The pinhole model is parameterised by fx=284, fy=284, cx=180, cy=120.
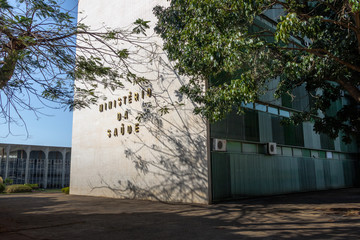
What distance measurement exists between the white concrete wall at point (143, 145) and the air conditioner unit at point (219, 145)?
1.59 ft

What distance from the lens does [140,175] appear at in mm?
14828

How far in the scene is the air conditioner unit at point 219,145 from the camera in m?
12.4

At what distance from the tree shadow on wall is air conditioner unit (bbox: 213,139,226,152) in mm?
455

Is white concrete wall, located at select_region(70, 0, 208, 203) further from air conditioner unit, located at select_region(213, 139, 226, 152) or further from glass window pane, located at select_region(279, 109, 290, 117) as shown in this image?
glass window pane, located at select_region(279, 109, 290, 117)

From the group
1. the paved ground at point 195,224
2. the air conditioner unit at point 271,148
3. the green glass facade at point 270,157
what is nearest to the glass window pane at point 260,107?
the green glass facade at point 270,157

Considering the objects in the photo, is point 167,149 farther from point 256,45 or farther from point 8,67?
point 8,67

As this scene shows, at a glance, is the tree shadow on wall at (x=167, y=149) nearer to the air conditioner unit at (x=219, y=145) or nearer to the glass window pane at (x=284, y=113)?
the air conditioner unit at (x=219, y=145)

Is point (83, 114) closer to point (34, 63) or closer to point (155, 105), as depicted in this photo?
point (155, 105)

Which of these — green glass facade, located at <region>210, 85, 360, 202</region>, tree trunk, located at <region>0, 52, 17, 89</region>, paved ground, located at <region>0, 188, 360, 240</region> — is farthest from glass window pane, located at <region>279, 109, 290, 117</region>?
tree trunk, located at <region>0, 52, 17, 89</region>

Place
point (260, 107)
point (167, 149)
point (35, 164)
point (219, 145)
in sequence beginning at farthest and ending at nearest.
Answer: point (35, 164) → point (260, 107) → point (167, 149) → point (219, 145)

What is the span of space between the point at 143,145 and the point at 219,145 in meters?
4.39

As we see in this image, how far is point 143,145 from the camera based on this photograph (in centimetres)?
1495

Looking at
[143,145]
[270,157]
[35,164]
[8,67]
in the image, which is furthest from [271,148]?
[35,164]

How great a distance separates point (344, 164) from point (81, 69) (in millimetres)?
21118
